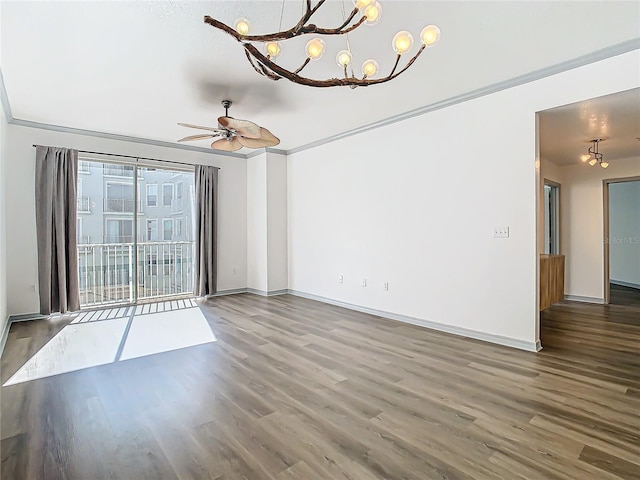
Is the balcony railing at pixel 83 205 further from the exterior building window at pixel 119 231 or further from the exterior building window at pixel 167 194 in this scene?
the exterior building window at pixel 167 194

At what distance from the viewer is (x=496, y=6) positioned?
2.31m

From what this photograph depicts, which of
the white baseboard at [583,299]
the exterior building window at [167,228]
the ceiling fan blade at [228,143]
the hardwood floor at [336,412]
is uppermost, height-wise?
the ceiling fan blade at [228,143]

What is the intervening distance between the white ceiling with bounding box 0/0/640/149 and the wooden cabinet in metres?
2.93

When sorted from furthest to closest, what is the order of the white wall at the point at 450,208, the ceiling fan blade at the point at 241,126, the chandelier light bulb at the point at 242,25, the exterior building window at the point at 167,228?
the exterior building window at the point at 167,228 < the ceiling fan blade at the point at 241,126 < the white wall at the point at 450,208 < the chandelier light bulb at the point at 242,25

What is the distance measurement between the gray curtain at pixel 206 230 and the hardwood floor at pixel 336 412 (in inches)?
105

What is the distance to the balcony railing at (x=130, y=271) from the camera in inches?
221

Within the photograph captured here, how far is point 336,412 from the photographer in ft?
7.53

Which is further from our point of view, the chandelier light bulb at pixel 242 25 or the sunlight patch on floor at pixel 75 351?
the sunlight patch on floor at pixel 75 351

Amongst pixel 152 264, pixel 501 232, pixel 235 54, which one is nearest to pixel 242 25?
pixel 235 54

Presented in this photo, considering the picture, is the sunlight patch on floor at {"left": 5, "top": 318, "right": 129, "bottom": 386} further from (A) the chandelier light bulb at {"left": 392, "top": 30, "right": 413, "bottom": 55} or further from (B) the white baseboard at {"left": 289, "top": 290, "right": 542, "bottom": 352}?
(A) the chandelier light bulb at {"left": 392, "top": 30, "right": 413, "bottom": 55}

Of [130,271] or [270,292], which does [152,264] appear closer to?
[130,271]

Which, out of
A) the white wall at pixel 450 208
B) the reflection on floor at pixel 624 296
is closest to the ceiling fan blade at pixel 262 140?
the white wall at pixel 450 208

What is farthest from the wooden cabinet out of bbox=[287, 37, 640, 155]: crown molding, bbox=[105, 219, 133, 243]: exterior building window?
bbox=[105, 219, 133, 243]: exterior building window

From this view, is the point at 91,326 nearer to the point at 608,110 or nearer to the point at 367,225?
the point at 367,225
